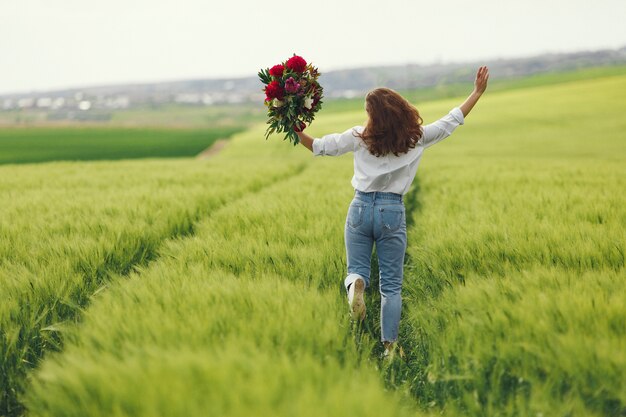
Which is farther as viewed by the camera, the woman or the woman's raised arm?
the woman's raised arm

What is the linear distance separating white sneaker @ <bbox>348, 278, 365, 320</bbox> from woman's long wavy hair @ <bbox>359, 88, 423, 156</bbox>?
2.86ft

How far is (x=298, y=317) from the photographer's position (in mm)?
2072

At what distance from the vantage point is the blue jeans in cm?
290

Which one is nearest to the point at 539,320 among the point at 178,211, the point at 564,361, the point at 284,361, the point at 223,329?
the point at 564,361

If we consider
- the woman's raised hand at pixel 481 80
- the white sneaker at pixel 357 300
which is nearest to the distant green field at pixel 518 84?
the woman's raised hand at pixel 481 80

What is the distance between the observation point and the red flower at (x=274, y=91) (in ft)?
9.56

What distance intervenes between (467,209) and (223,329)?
4172 millimetres

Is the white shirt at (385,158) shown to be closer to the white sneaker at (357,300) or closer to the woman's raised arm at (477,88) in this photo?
the woman's raised arm at (477,88)

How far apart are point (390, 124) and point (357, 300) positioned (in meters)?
1.14

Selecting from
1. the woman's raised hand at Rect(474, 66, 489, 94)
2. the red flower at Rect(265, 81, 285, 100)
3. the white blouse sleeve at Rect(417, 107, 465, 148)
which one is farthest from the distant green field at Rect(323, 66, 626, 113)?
the red flower at Rect(265, 81, 285, 100)

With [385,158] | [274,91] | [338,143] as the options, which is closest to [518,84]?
[385,158]

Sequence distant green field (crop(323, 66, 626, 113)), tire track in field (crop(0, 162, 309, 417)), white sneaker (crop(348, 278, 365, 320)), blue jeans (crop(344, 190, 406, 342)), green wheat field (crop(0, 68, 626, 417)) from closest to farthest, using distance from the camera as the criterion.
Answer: green wheat field (crop(0, 68, 626, 417)) < tire track in field (crop(0, 162, 309, 417)) < white sneaker (crop(348, 278, 365, 320)) < blue jeans (crop(344, 190, 406, 342)) < distant green field (crop(323, 66, 626, 113))

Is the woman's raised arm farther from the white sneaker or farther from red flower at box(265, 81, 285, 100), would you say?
the white sneaker

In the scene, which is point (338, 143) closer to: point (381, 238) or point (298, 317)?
point (381, 238)
